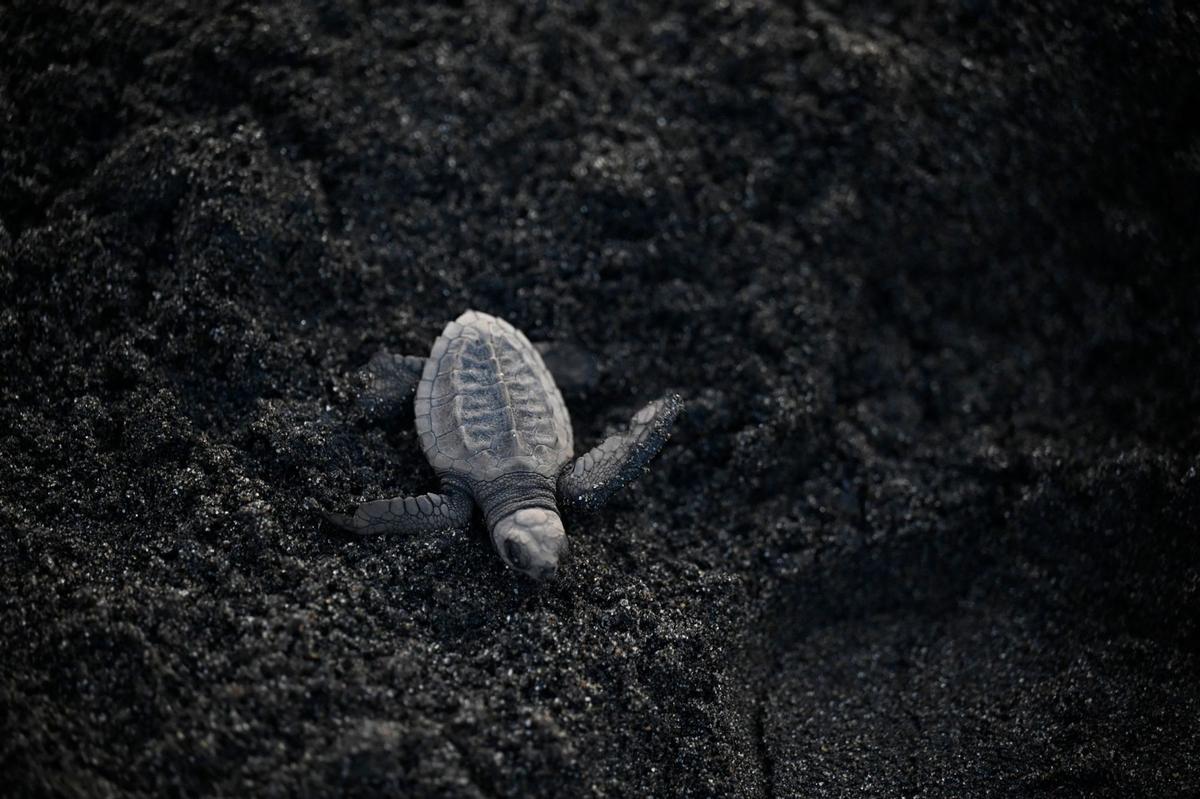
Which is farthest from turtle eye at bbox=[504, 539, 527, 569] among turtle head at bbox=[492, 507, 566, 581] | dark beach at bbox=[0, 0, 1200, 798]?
dark beach at bbox=[0, 0, 1200, 798]

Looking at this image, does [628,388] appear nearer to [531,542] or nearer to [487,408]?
[487,408]

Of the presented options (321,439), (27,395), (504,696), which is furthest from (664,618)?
(27,395)

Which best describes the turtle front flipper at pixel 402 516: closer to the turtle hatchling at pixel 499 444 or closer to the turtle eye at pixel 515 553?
the turtle hatchling at pixel 499 444

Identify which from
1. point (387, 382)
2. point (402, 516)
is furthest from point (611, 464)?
point (387, 382)

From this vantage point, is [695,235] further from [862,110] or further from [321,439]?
[321,439]

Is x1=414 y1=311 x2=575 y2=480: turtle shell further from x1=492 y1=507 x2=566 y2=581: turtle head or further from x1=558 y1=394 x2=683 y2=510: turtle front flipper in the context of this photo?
x1=492 y1=507 x2=566 y2=581: turtle head

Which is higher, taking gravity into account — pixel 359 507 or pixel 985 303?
pixel 359 507
